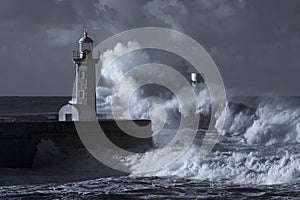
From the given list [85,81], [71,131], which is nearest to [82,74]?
[85,81]

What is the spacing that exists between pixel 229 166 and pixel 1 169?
638 centimetres

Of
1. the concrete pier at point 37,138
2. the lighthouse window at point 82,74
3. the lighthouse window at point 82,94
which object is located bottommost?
the concrete pier at point 37,138

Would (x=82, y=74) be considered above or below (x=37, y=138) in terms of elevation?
above

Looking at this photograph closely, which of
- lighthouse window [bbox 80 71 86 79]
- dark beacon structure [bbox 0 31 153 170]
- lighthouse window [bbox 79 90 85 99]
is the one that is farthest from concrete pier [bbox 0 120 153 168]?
lighthouse window [bbox 80 71 86 79]

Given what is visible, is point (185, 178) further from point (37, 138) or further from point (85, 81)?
point (85, 81)

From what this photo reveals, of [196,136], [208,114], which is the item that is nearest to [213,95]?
[208,114]

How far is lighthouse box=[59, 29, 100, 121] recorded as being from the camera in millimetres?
23016

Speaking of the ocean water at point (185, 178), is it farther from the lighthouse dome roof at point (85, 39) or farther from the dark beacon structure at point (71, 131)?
the lighthouse dome roof at point (85, 39)

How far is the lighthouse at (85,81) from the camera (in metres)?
23.0

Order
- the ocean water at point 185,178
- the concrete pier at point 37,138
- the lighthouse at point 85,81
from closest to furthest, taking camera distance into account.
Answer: the ocean water at point 185,178 < the concrete pier at point 37,138 < the lighthouse at point 85,81

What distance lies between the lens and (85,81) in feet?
75.9

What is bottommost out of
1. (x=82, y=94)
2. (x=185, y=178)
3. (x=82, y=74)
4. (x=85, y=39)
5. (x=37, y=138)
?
(x=185, y=178)

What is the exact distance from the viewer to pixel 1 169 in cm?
1634

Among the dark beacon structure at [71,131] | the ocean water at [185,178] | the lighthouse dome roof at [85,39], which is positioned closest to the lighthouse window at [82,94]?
the dark beacon structure at [71,131]
